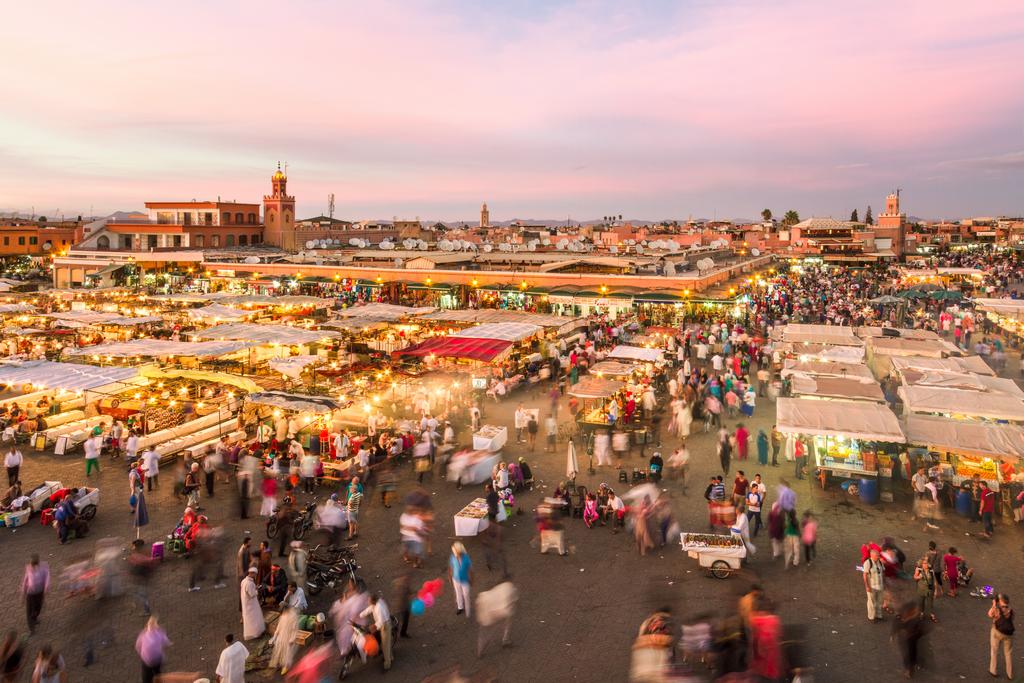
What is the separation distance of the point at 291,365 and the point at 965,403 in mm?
16397

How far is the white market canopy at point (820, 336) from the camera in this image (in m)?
21.2

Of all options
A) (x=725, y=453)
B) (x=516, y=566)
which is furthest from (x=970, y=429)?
(x=516, y=566)

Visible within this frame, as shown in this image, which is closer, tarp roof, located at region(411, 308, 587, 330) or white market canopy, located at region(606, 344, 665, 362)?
white market canopy, located at region(606, 344, 665, 362)

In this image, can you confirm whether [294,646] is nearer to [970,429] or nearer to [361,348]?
[970,429]

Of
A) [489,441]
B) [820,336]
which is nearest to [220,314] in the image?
[489,441]

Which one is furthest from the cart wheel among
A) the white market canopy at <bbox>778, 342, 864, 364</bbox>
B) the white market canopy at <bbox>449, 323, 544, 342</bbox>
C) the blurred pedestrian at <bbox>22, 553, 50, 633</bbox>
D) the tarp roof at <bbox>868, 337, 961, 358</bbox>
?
the tarp roof at <bbox>868, 337, 961, 358</bbox>

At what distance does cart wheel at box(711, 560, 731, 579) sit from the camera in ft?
28.5

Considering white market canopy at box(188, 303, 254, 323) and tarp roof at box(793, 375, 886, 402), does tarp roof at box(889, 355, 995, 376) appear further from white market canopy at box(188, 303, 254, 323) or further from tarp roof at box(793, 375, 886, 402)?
white market canopy at box(188, 303, 254, 323)

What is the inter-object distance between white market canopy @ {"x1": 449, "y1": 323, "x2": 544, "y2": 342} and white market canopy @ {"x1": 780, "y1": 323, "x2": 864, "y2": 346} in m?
8.80

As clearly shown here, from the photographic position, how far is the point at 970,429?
11.8 m

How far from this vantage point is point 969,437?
37.6 feet

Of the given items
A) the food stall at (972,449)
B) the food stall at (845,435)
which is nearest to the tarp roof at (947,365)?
the food stall at (972,449)

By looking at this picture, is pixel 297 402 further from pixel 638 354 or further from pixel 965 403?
pixel 965 403

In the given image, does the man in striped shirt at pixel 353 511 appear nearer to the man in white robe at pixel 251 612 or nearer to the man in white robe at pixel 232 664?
the man in white robe at pixel 251 612
